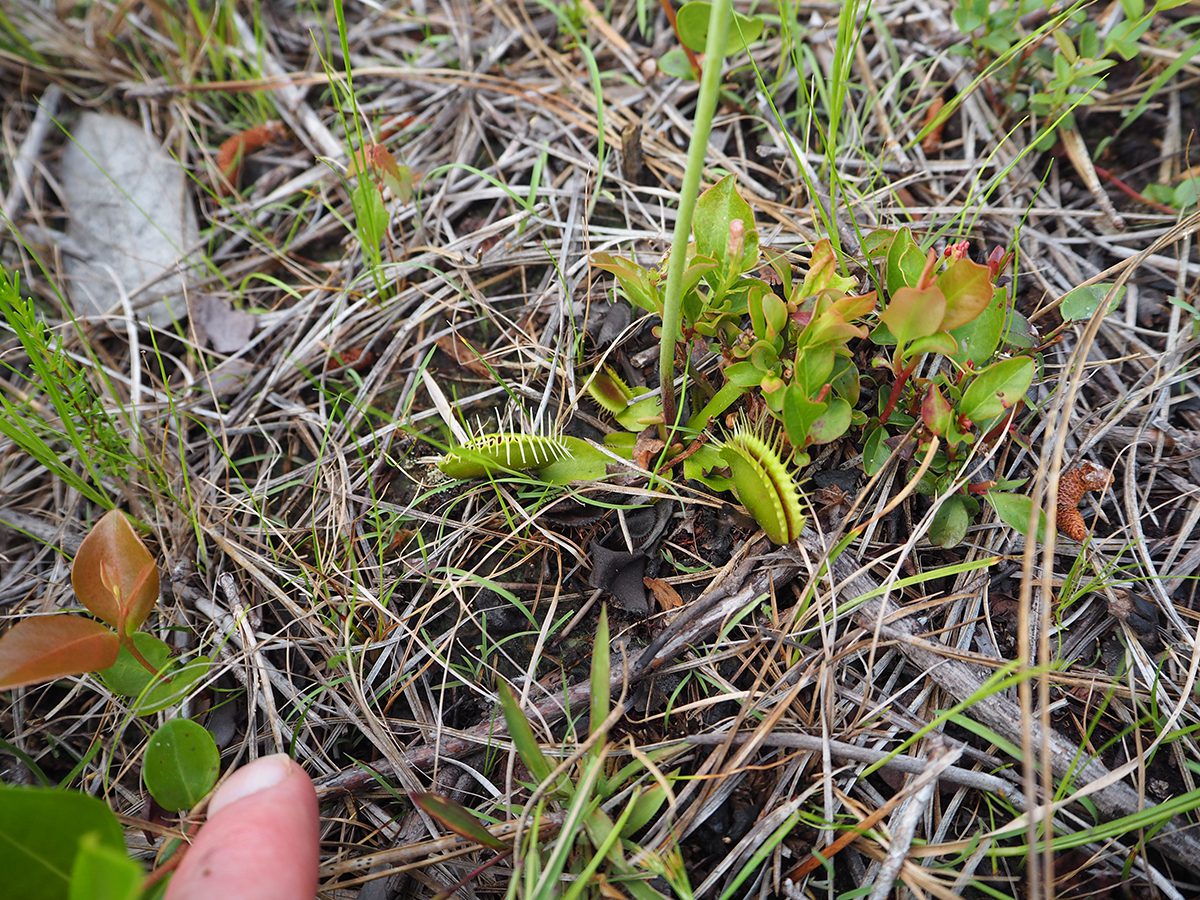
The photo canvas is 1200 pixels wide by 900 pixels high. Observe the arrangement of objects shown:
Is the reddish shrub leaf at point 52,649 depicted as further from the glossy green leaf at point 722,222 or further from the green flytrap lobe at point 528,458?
the glossy green leaf at point 722,222

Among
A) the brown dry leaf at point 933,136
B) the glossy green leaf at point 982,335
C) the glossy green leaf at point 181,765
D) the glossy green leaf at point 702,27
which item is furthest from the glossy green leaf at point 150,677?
the brown dry leaf at point 933,136

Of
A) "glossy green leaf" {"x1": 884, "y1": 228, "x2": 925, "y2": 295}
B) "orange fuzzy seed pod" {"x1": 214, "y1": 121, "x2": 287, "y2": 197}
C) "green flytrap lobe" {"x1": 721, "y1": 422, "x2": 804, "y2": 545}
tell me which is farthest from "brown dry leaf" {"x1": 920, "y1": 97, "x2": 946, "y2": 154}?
"orange fuzzy seed pod" {"x1": 214, "y1": 121, "x2": 287, "y2": 197}

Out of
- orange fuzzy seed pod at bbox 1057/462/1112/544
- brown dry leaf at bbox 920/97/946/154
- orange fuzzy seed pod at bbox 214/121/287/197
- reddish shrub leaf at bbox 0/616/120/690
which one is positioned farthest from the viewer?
orange fuzzy seed pod at bbox 214/121/287/197

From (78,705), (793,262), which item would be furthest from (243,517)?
(793,262)

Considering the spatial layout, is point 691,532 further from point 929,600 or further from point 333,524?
point 333,524

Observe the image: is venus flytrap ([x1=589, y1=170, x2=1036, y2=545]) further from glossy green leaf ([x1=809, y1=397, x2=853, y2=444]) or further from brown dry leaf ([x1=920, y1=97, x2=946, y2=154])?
brown dry leaf ([x1=920, y1=97, x2=946, y2=154])

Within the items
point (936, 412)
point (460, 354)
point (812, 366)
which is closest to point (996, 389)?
point (936, 412)
